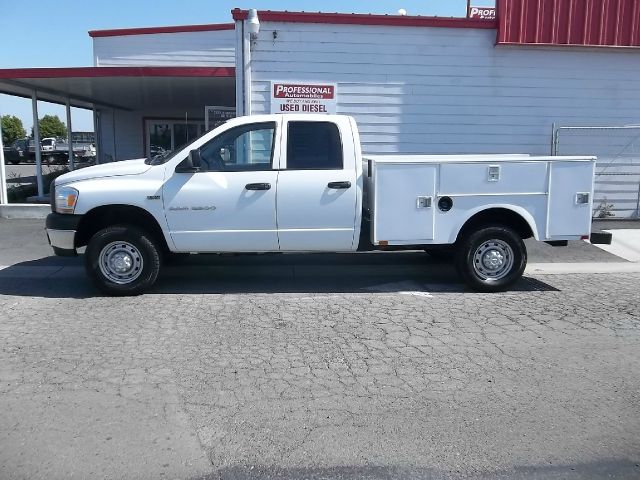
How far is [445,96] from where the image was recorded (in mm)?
11461

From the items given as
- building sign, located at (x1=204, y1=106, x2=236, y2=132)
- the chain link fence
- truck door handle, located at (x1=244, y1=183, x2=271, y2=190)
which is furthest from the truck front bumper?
the chain link fence

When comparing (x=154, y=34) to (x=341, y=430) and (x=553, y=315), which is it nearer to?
(x=553, y=315)

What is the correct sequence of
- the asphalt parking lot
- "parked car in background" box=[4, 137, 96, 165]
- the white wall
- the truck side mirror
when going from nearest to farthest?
the asphalt parking lot < the truck side mirror < the white wall < "parked car in background" box=[4, 137, 96, 165]

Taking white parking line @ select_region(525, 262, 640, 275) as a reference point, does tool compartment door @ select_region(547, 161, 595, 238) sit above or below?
above

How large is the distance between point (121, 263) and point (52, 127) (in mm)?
65301

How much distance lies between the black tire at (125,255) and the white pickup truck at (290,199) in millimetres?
12

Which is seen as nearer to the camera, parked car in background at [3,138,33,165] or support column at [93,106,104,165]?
support column at [93,106,104,165]

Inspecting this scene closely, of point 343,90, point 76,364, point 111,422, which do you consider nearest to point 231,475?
point 111,422

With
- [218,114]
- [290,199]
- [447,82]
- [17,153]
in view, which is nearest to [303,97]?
[447,82]

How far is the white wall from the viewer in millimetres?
19969

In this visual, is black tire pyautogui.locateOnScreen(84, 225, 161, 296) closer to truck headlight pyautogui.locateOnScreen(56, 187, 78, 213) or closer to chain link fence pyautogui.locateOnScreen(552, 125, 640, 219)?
truck headlight pyautogui.locateOnScreen(56, 187, 78, 213)

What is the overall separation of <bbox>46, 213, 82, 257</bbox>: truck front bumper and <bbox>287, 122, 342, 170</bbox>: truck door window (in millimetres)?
2597

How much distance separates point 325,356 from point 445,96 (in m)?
7.86

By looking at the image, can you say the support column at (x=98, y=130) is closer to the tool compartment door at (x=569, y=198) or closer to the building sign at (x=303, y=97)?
the building sign at (x=303, y=97)
